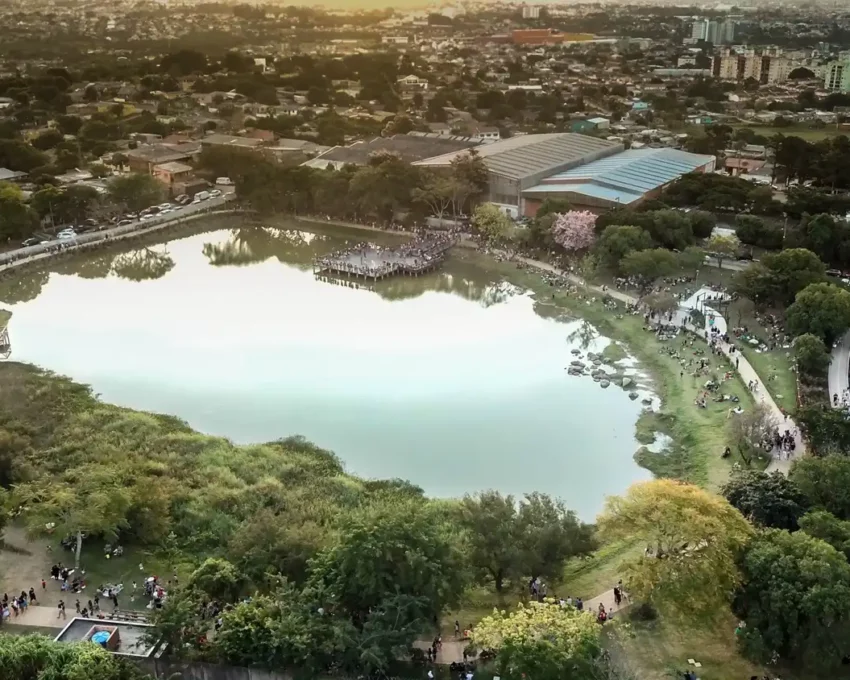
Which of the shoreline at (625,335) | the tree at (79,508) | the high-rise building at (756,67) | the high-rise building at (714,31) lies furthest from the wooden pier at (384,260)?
the high-rise building at (714,31)

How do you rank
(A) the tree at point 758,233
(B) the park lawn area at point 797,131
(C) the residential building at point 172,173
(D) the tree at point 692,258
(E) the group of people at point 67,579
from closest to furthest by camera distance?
(E) the group of people at point 67,579 → (D) the tree at point 692,258 → (A) the tree at point 758,233 → (C) the residential building at point 172,173 → (B) the park lawn area at point 797,131

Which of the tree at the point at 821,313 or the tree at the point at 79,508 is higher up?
the tree at the point at 79,508

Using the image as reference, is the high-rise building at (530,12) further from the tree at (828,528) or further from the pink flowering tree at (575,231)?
the tree at (828,528)

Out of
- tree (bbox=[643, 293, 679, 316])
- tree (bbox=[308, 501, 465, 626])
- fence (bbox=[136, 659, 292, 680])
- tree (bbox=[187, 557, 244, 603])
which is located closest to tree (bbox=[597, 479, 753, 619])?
tree (bbox=[308, 501, 465, 626])

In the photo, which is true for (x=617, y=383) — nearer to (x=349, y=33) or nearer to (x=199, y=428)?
(x=199, y=428)

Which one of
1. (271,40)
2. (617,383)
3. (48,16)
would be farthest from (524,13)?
(617,383)

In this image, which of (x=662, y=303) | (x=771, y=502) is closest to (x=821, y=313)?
(x=662, y=303)

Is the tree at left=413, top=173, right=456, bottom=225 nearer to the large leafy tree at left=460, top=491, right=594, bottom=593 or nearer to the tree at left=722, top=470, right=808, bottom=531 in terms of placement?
the tree at left=722, top=470, right=808, bottom=531
